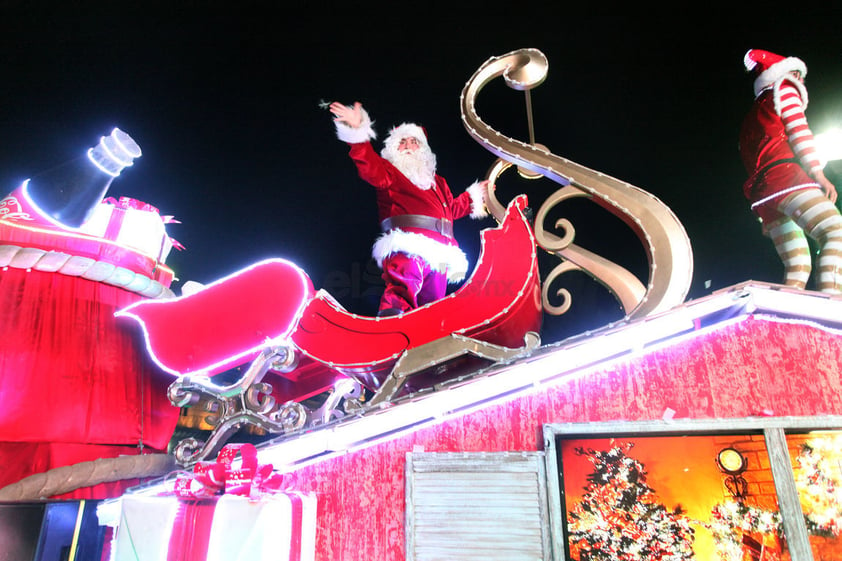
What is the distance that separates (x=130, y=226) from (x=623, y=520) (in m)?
6.11

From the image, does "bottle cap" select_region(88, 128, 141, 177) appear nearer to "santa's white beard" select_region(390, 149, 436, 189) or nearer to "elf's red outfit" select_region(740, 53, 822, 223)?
"santa's white beard" select_region(390, 149, 436, 189)

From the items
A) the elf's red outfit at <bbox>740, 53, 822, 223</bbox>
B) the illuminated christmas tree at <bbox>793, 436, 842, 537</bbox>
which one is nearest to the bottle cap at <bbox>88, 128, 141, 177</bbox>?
the elf's red outfit at <bbox>740, 53, 822, 223</bbox>

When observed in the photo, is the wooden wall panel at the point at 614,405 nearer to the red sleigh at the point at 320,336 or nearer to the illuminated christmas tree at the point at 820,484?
the illuminated christmas tree at the point at 820,484

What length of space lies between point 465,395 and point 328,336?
182cm

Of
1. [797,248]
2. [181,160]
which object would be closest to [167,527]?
[797,248]

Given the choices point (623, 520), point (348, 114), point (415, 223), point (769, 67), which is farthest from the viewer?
point (415, 223)

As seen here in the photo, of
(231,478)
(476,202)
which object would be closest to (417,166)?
(476,202)

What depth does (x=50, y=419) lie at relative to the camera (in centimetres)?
521

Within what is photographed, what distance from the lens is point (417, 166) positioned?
6.46 metres

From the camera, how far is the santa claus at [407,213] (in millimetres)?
5934

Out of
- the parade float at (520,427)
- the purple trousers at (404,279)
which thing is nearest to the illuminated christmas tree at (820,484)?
the parade float at (520,427)

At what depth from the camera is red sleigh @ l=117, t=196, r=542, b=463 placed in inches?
183

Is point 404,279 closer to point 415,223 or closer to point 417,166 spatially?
point 415,223

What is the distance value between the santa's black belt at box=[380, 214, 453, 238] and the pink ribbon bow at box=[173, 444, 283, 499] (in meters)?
3.25
